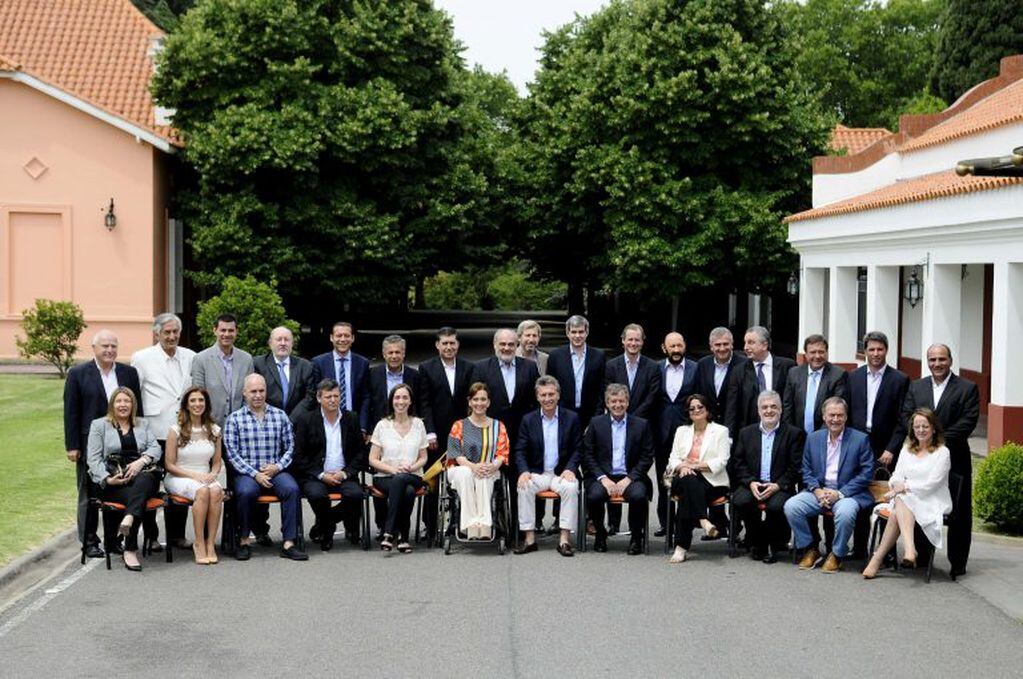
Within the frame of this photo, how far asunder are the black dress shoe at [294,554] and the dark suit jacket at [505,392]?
2.32m

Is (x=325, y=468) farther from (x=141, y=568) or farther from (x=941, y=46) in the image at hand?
(x=941, y=46)

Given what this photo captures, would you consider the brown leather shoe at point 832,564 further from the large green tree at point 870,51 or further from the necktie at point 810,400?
the large green tree at point 870,51

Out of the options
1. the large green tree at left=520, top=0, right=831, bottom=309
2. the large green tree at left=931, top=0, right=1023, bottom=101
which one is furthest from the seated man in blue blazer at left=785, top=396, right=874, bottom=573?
the large green tree at left=931, top=0, right=1023, bottom=101

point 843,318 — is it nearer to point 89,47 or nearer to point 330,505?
point 330,505

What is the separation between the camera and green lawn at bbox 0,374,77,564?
42.1 feet

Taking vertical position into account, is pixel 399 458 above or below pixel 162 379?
below

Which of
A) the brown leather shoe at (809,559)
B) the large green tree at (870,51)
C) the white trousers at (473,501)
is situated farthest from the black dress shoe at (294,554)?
the large green tree at (870,51)

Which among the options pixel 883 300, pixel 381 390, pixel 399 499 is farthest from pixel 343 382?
pixel 883 300

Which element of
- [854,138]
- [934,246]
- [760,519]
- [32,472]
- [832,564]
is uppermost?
[854,138]

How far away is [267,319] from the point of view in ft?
95.7

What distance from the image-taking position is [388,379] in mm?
13445

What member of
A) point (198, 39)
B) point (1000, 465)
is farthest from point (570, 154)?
point (1000, 465)

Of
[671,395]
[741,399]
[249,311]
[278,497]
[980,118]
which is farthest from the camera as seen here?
[249,311]

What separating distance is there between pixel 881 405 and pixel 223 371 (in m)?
6.02
